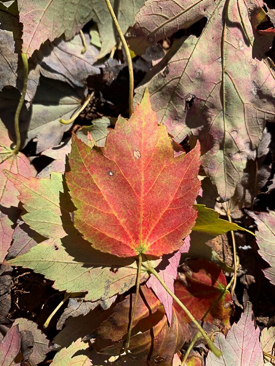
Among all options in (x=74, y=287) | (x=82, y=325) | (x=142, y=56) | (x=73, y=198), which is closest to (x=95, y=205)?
(x=73, y=198)

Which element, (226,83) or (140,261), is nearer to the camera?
(140,261)

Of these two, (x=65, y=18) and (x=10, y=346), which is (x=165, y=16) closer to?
(x=65, y=18)

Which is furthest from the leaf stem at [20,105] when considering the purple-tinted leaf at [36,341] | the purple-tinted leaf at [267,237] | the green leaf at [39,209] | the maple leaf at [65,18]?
the purple-tinted leaf at [267,237]

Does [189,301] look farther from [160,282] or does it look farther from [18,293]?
[18,293]

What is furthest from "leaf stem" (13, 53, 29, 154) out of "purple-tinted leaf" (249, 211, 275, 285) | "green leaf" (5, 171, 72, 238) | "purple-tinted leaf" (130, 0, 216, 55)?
"purple-tinted leaf" (249, 211, 275, 285)

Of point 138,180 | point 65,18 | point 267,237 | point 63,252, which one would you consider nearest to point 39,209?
point 63,252

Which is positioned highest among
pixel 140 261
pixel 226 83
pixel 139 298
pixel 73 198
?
pixel 226 83

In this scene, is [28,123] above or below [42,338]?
above
